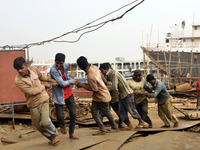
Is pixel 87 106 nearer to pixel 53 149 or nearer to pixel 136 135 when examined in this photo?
pixel 136 135

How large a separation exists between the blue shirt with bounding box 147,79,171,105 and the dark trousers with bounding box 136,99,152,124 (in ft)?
1.17

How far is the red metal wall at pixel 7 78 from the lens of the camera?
8391mm

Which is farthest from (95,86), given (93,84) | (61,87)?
(61,87)

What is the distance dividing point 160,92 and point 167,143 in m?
2.05

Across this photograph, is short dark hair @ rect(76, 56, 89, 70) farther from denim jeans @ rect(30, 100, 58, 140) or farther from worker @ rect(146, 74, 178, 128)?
worker @ rect(146, 74, 178, 128)

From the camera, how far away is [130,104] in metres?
6.15

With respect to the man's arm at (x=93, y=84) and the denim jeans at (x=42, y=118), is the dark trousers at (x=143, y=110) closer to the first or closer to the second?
the man's arm at (x=93, y=84)

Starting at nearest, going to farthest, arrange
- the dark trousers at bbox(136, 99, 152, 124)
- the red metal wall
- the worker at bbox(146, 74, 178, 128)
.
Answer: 1. the worker at bbox(146, 74, 178, 128)
2. the dark trousers at bbox(136, 99, 152, 124)
3. the red metal wall

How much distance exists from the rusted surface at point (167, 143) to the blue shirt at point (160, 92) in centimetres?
128

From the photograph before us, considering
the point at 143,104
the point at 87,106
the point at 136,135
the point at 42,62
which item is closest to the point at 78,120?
the point at 87,106

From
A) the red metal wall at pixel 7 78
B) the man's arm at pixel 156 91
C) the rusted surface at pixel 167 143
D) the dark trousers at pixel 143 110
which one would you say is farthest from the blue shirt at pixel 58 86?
the red metal wall at pixel 7 78

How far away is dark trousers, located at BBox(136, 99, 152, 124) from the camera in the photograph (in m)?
6.44

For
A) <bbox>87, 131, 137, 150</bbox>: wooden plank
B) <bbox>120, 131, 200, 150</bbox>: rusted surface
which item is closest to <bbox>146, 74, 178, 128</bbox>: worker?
<bbox>120, 131, 200, 150</bbox>: rusted surface

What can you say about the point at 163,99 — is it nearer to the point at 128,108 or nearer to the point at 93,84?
the point at 128,108
